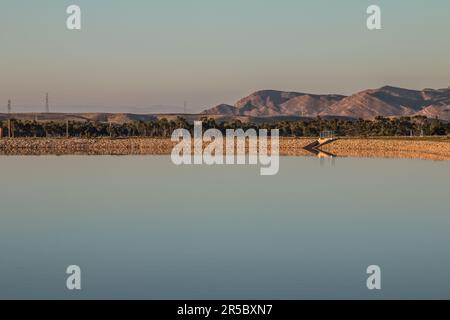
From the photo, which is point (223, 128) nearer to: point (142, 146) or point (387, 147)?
point (142, 146)

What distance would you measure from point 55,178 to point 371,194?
25.2 meters

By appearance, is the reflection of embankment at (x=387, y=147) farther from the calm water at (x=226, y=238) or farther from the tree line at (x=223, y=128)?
the calm water at (x=226, y=238)

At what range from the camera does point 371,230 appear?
3023cm

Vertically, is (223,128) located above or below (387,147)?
above

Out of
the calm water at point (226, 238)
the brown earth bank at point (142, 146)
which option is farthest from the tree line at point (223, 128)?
the calm water at point (226, 238)

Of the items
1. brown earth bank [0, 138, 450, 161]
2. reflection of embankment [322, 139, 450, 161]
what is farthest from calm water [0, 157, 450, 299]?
brown earth bank [0, 138, 450, 161]

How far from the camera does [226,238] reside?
93.0 ft

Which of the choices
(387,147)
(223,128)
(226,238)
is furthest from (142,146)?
(226,238)

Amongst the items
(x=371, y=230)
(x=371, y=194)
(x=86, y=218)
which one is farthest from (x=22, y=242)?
(x=371, y=194)

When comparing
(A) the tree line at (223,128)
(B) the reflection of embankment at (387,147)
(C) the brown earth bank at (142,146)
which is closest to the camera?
(B) the reflection of embankment at (387,147)

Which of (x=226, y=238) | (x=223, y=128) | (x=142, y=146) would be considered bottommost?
(x=142, y=146)

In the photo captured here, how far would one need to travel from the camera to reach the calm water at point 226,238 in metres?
20.7

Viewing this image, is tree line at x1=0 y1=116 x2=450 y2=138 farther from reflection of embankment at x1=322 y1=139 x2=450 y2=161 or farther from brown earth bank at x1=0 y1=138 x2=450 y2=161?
reflection of embankment at x1=322 y1=139 x2=450 y2=161
